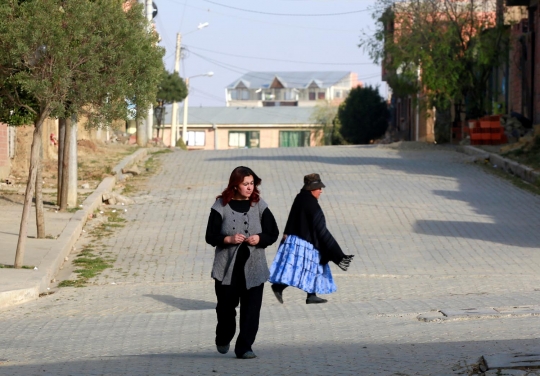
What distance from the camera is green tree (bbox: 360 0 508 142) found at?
31.7 m

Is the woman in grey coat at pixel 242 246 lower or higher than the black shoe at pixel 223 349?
higher

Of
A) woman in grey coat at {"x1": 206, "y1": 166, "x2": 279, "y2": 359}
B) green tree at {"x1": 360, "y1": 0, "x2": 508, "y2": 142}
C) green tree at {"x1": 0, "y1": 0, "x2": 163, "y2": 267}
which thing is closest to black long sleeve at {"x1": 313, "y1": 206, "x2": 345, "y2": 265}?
woman in grey coat at {"x1": 206, "y1": 166, "x2": 279, "y2": 359}

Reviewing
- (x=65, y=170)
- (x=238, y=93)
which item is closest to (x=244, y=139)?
(x=238, y=93)

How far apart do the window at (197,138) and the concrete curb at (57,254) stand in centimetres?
5275

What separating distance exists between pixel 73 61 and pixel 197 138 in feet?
210

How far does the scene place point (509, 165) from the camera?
24000 mm

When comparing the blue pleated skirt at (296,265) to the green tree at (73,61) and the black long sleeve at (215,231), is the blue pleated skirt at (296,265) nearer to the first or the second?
the black long sleeve at (215,231)

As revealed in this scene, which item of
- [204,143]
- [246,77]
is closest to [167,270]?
[204,143]

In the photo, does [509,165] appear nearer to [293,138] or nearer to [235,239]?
[235,239]

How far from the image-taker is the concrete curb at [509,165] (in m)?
21.8

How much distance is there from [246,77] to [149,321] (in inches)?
4652

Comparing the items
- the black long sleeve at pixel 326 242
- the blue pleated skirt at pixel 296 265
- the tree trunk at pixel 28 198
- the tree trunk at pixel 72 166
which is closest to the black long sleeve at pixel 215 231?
the blue pleated skirt at pixel 296 265

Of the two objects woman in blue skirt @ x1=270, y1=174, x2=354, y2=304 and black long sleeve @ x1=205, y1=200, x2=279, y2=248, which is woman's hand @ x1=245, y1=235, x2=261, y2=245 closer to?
black long sleeve @ x1=205, y1=200, x2=279, y2=248

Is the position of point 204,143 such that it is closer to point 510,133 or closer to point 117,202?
point 510,133
